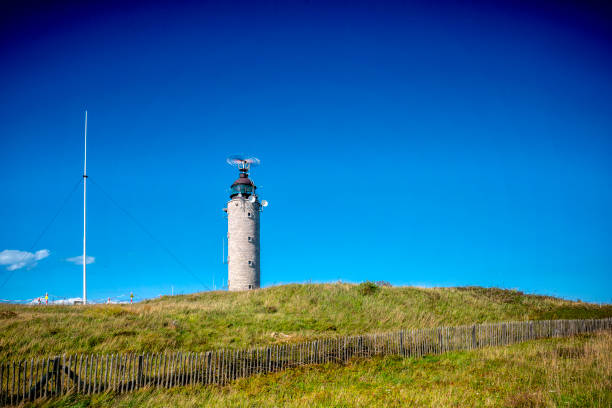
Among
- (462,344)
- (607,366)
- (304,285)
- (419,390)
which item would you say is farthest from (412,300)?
(419,390)

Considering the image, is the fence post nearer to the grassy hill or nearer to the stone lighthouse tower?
the grassy hill

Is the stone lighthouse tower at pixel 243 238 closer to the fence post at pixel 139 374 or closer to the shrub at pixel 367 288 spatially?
the shrub at pixel 367 288

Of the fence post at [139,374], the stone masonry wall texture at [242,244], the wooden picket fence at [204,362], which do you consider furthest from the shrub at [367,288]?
the fence post at [139,374]

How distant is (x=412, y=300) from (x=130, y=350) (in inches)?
867

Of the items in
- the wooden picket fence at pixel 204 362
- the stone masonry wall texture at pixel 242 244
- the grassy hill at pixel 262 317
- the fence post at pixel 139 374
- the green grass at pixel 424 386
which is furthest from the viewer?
the stone masonry wall texture at pixel 242 244

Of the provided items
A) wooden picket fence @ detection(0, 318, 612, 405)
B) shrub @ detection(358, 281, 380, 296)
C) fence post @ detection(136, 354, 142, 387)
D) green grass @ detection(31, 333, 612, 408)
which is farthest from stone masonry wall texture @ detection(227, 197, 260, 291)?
fence post @ detection(136, 354, 142, 387)

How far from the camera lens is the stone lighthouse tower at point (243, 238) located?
43.7 metres

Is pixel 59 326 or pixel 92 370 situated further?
pixel 59 326

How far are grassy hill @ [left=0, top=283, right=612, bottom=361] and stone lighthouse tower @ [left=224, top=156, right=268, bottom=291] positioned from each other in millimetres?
6225

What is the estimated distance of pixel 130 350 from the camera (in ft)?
54.4

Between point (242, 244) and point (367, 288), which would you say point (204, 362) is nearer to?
point (367, 288)

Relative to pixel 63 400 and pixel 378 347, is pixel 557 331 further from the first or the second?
pixel 63 400

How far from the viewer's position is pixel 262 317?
2419 cm

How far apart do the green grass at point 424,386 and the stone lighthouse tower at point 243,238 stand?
29857mm
